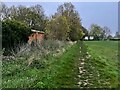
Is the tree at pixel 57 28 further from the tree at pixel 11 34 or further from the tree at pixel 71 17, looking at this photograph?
the tree at pixel 11 34

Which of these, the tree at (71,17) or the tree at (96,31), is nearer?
the tree at (71,17)

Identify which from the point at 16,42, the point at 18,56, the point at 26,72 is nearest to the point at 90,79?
the point at 26,72

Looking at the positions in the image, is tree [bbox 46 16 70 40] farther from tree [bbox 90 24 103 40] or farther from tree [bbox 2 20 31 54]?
tree [bbox 90 24 103 40]

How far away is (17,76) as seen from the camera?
11219 millimetres

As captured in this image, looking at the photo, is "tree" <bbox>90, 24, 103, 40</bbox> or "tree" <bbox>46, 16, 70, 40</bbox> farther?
"tree" <bbox>90, 24, 103, 40</bbox>

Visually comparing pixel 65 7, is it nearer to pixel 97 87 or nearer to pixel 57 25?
pixel 57 25

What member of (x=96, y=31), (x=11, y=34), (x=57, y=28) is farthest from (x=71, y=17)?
(x=96, y=31)

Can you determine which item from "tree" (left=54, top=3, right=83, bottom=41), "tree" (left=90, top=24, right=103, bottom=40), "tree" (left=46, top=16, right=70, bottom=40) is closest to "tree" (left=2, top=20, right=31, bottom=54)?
"tree" (left=46, top=16, right=70, bottom=40)

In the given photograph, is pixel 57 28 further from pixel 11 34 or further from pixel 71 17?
pixel 11 34

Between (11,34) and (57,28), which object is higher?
(57,28)

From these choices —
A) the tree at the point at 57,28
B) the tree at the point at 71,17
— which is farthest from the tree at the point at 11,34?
the tree at the point at 71,17

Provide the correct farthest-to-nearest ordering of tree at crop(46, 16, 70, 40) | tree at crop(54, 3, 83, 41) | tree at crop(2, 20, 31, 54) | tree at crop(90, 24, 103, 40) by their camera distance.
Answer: tree at crop(90, 24, 103, 40) → tree at crop(54, 3, 83, 41) → tree at crop(46, 16, 70, 40) → tree at crop(2, 20, 31, 54)

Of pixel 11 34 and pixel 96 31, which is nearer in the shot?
pixel 11 34

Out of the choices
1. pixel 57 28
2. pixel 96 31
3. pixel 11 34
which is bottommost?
pixel 11 34
